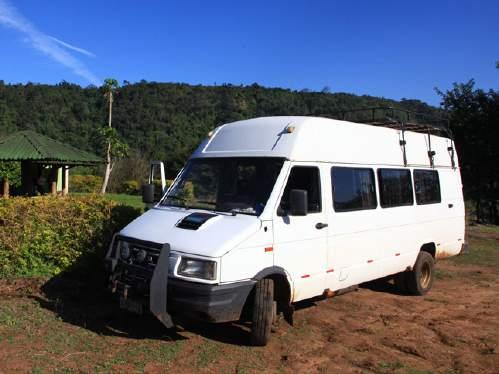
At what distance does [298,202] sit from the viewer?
5.62m

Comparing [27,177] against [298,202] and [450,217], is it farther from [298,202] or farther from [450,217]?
[298,202]

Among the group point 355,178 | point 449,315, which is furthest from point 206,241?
point 449,315

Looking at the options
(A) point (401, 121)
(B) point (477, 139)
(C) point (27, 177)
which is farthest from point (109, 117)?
(A) point (401, 121)

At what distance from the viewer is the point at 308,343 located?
19.4 ft

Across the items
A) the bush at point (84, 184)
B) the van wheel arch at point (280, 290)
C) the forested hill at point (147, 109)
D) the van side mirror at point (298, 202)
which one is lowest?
the van wheel arch at point (280, 290)

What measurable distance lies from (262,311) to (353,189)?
7.81 ft

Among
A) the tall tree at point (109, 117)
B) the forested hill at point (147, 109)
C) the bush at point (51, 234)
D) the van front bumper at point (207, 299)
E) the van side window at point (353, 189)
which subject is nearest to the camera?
the van front bumper at point (207, 299)

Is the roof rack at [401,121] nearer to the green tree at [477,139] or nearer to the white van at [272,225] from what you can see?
the white van at [272,225]

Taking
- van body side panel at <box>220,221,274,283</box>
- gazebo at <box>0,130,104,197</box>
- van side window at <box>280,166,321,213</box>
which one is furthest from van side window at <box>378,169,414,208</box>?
gazebo at <box>0,130,104,197</box>

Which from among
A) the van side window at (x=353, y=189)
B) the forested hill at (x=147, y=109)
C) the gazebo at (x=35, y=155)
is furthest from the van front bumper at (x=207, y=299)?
the forested hill at (x=147, y=109)

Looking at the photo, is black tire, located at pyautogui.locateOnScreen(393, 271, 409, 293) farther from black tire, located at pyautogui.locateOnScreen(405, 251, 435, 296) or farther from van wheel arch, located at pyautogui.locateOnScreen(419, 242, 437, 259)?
van wheel arch, located at pyautogui.locateOnScreen(419, 242, 437, 259)

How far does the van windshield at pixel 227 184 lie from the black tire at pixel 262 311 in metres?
0.84

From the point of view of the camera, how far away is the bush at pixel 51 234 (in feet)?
23.8

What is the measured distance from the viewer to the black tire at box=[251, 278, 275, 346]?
545cm
